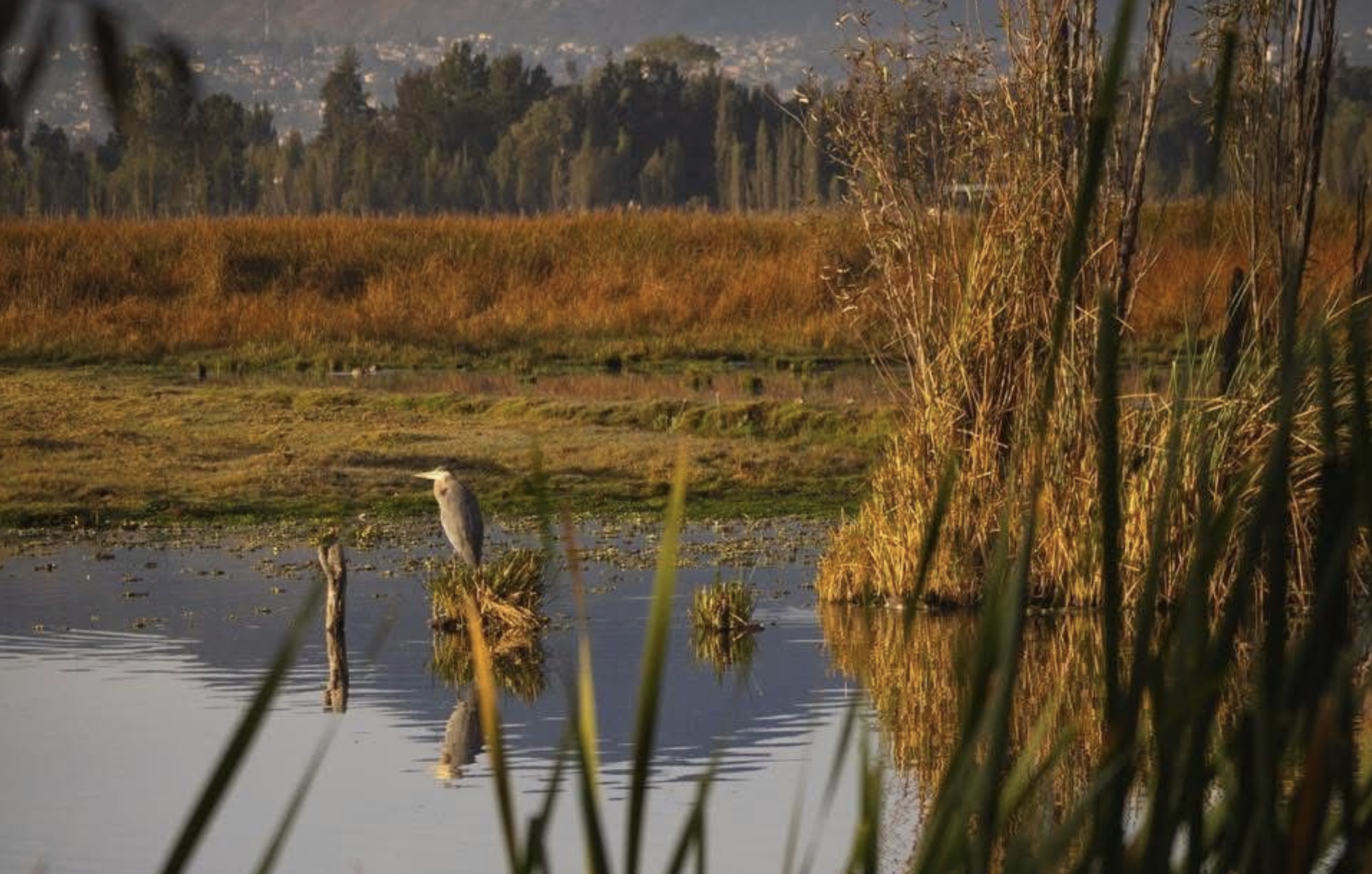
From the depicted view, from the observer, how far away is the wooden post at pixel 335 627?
8.10m

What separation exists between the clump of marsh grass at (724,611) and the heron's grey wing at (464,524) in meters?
0.84

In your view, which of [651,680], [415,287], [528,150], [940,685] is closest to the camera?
[651,680]

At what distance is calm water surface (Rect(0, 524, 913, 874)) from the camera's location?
618 cm

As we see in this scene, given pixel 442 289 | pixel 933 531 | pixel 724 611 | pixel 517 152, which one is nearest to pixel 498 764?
pixel 933 531

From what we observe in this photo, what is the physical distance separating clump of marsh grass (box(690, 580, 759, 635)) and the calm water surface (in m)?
0.12

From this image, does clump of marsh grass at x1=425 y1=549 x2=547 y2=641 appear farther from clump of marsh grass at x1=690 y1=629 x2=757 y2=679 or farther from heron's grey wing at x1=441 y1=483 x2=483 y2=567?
clump of marsh grass at x1=690 y1=629 x2=757 y2=679

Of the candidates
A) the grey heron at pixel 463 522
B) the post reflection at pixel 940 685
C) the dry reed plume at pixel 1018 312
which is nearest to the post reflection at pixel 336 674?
the grey heron at pixel 463 522

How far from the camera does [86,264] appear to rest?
2664cm

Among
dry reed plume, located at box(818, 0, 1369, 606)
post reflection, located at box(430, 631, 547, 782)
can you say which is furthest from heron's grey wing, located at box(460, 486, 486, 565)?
dry reed plume, located at box(818, 0, 1369, 606)

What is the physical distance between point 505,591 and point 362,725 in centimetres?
133

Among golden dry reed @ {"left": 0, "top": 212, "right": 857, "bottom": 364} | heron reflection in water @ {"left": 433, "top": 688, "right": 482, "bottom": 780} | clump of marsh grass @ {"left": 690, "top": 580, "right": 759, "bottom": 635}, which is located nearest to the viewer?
heron reflection in water @ {"left": 433, "top": 688, "right": 482, "bottom": 780}

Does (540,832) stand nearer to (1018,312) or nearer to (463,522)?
(1018,312)

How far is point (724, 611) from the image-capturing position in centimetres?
895

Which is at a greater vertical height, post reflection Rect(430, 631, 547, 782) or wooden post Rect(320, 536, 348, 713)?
wooden post Rect(320, 536, 348, 713)
